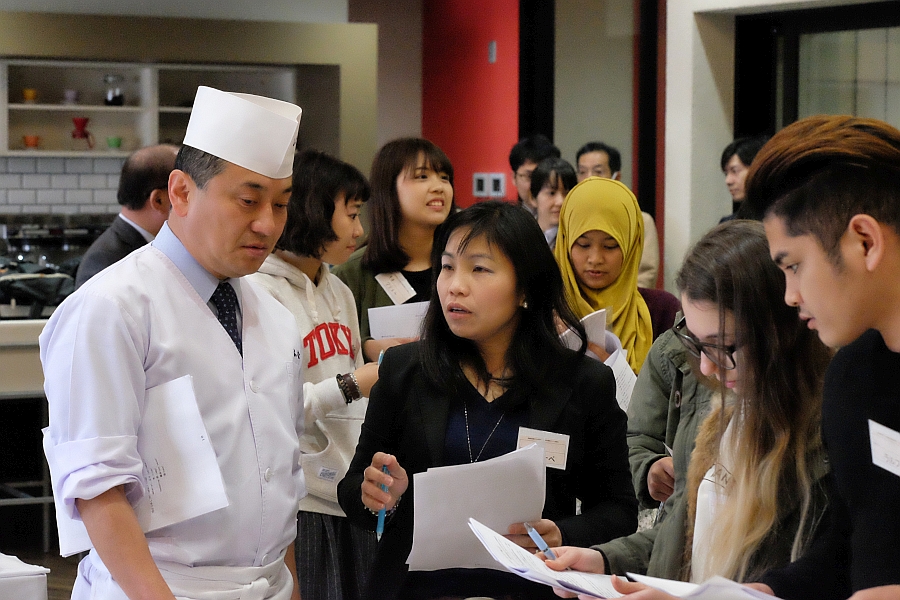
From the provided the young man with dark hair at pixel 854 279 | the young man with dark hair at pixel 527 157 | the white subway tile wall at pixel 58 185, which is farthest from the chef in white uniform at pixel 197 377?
the white subway tile wall at pixel 58 185

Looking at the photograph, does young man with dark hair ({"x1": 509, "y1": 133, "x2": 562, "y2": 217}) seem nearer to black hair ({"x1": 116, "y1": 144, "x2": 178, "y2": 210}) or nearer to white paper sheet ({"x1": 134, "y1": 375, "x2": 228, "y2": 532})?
black hair ({"x1": 116, "y1": 144, "x2": 178, "y2": 210})

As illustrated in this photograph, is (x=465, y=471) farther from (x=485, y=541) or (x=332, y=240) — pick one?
(x=332, y=240)

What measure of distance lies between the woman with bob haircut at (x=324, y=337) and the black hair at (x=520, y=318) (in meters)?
0.50

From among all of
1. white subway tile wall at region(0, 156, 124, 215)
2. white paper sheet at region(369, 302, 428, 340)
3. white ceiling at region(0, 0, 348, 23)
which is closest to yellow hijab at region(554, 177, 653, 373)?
white paper sheet at region(369, 302, 428, 340)

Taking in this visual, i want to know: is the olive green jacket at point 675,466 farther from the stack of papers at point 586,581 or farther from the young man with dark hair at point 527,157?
the young man with dark hair at point 527,157

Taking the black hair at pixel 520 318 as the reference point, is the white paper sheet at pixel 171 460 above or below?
below

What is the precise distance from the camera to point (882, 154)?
1.23 m

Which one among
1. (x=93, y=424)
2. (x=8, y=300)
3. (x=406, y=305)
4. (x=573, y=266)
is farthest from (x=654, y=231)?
(x=93, y=424)

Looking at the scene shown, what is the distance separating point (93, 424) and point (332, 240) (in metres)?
1.25

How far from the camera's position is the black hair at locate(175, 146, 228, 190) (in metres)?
1.66

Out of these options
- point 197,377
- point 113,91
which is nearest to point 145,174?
point 197,377

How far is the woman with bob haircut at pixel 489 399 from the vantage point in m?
1.89

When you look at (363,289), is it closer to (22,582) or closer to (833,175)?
(22,582)

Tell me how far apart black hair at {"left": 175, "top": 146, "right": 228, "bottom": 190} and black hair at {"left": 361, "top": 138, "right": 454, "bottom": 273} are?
1336mm
